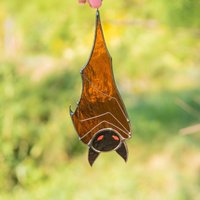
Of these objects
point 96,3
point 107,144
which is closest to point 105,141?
point 107,144

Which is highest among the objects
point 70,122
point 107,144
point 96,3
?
point 96,3

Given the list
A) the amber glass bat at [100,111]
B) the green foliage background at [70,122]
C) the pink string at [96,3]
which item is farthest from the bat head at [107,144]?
the green foliage background at [70,122]

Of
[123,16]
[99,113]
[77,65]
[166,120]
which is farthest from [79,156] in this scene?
[99,113]

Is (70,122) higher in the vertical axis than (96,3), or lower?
lower

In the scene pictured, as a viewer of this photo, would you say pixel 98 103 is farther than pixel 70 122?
No

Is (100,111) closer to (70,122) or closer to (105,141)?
(105,141)

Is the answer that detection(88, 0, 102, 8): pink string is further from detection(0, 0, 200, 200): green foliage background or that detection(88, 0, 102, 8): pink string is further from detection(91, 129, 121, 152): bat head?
detection(0, 0, 200, 200): green foliage background

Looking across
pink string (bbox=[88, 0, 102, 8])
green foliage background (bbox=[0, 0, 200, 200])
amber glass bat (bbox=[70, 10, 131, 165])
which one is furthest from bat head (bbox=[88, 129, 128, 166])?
green foliage background (bbox=[0, 0, 200, 200])
